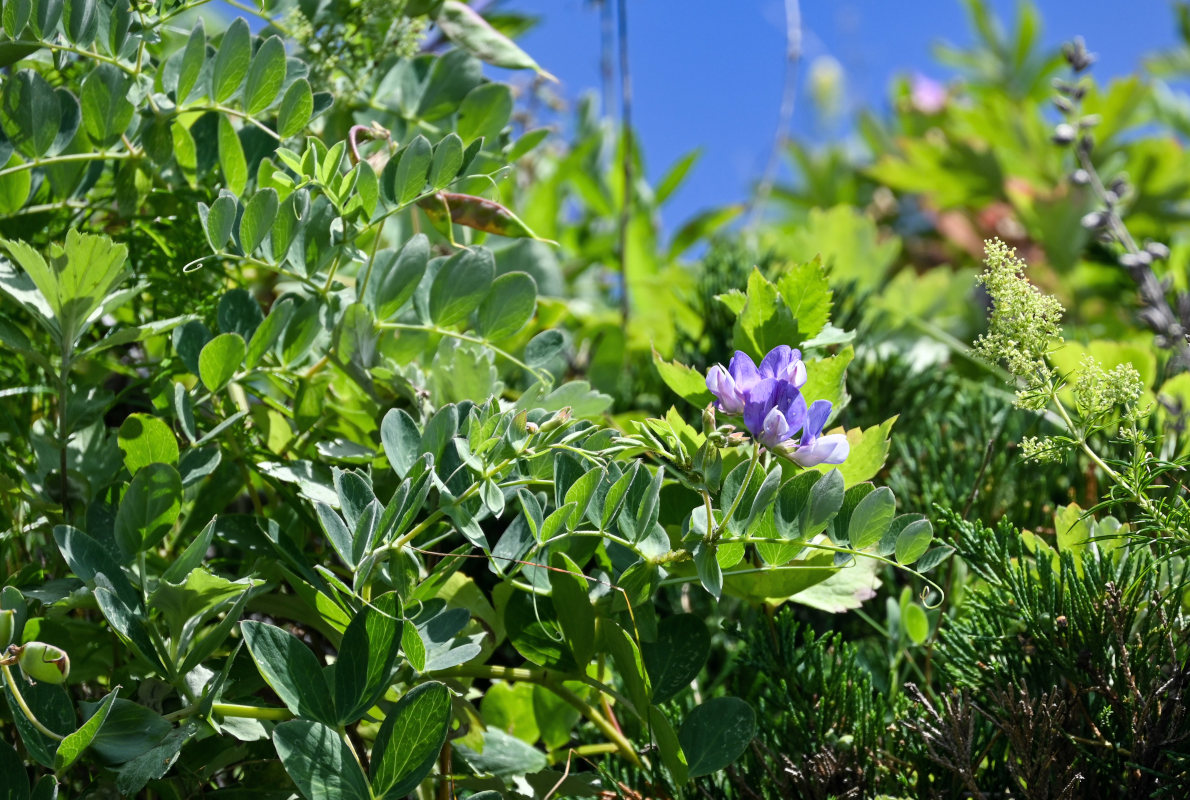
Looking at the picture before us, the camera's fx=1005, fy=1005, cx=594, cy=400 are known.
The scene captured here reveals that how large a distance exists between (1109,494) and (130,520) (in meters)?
0.54

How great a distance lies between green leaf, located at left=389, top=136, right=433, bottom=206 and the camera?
0.59m

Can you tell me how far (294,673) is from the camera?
50 centimetres

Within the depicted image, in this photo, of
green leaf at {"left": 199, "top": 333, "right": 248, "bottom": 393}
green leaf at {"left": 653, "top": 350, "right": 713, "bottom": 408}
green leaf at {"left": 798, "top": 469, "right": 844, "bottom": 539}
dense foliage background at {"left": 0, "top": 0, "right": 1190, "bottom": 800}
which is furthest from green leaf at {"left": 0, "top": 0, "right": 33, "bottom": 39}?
green leaf at {"left": 798, "top": 469, "right": 844, "bottom": 539}

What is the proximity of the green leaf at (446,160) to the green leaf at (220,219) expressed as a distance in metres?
0.12

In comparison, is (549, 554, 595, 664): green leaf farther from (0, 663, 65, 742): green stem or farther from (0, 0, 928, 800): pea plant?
(0, 663, 65, 742): green stem

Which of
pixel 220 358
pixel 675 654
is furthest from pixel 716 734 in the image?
pixel 220 358

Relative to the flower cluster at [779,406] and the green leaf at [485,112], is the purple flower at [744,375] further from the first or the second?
the green leaf at [485,112]

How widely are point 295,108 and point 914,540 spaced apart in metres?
0.45

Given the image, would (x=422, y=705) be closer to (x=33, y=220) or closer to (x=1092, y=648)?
(x=1092, y=648)

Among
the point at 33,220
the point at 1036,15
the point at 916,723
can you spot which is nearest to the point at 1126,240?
the point at 916,723

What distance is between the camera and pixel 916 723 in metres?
0.56

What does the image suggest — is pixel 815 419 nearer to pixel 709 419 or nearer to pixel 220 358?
pixel 709 419

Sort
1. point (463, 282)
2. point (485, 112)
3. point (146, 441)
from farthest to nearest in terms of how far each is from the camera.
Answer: point (485, 112), point (463, 282), point (146, 441)

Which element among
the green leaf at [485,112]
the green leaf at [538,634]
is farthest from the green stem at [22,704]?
the green leaf at [485,112]
